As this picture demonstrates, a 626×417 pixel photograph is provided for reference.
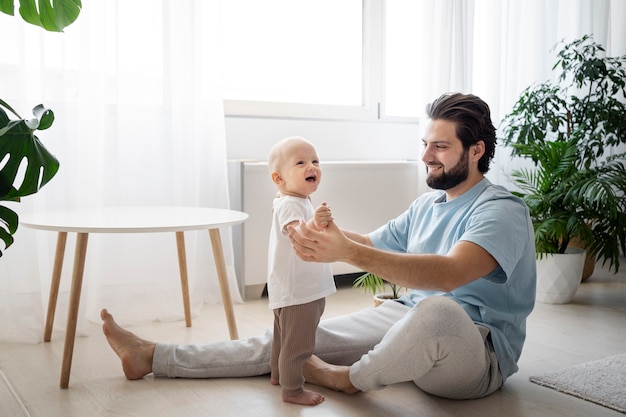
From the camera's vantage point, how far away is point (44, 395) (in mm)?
1907

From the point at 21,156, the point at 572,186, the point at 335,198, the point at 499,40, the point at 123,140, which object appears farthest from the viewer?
the point at 499,40

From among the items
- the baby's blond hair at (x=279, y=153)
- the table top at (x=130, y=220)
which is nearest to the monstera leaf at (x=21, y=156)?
the table top at (x=130, y=220)

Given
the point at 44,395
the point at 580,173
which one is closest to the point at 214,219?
the point at 44,395

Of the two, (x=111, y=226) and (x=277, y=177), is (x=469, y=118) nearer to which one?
(x=277, y=177)

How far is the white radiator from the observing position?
3.13m

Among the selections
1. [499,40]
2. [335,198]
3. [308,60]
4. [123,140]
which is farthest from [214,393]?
[499,40]

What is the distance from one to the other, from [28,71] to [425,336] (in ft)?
5.80

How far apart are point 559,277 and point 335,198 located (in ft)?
3.60

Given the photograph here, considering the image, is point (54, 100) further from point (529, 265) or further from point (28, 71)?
point (529, 265)

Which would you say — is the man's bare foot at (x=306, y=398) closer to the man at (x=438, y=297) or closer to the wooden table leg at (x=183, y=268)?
the man at (x=438, y=297)

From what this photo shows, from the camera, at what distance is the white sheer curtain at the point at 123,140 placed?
2.52m

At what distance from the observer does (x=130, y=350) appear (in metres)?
2.00

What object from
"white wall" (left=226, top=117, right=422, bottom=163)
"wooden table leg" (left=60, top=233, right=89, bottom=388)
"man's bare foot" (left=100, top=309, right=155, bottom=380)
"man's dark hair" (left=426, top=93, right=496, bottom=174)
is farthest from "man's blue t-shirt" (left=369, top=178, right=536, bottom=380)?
"white wall" (left=226, top=117, right=422, bottom=163)

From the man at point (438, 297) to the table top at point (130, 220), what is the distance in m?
0.29
